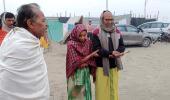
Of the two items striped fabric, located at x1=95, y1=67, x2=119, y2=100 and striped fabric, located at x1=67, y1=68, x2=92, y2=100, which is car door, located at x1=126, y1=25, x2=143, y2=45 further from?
striped fabric, located at x1=67, y1=68, x2=92, y2=100

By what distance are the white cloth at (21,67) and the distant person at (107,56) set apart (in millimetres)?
2724

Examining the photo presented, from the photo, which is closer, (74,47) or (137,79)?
(74,47)

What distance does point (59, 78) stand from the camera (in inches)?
387

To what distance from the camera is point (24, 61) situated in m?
2.58

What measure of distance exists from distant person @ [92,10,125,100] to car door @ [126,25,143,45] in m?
15.2

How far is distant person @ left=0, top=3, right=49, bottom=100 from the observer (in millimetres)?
2561

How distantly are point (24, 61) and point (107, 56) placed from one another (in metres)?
2.83

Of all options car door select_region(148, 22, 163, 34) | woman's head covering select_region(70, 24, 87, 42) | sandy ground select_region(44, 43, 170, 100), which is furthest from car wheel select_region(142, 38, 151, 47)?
woman's head covering select_region(70, 24, 87, 42)

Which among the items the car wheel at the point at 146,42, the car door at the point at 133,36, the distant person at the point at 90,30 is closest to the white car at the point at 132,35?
the car door at the point at 133,36

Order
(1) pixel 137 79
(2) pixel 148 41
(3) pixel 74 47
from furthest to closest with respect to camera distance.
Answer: (2) pixel 148 41
(1) pixel 137 79
(3) pixel 74 47

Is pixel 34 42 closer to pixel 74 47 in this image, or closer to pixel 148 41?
pixel 74 47

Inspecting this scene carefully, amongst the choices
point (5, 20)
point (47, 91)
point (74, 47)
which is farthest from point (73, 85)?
point (47, 91)

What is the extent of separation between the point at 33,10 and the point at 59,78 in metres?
7.19

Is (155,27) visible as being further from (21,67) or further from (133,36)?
(21,67)
